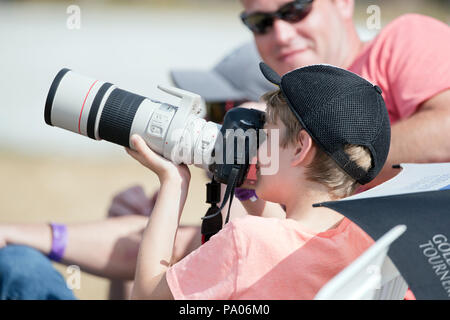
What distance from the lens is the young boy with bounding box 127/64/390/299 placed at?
1255 mm

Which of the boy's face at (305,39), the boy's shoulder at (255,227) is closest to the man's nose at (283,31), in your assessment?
the boy's face at (305,39)

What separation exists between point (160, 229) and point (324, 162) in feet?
1.28

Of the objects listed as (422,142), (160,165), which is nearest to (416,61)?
(422,142)

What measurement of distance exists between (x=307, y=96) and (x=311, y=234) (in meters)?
0.29

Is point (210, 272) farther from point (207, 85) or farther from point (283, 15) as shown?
point (207, 85)

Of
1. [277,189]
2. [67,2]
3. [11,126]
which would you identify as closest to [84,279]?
[277,189]

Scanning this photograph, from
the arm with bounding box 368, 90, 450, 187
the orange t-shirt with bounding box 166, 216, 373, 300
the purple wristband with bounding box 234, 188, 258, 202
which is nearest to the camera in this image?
the orange t-shirt with bounding box 166, 216, 373, 300

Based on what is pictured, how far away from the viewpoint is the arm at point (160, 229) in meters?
1.41

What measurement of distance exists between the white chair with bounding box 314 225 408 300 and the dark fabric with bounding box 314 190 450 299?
4 centimetres

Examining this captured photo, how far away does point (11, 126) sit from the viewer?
6160 millimetres

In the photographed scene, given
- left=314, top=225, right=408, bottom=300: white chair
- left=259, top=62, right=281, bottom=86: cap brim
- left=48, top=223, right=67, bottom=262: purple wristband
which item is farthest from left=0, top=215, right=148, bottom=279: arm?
left=314, top=225, right=408, bottom=300: white chair

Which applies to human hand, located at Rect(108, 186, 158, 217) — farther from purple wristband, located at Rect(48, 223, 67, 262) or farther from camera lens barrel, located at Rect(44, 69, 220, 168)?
camera lens barrel, located at Rect(44, 69, 220, 168)

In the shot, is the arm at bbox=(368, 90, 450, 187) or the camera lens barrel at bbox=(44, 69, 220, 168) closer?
the camera lens barrel at bbox=(44, 69, 220, 168)

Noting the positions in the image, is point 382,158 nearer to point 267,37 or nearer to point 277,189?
point 277,189
